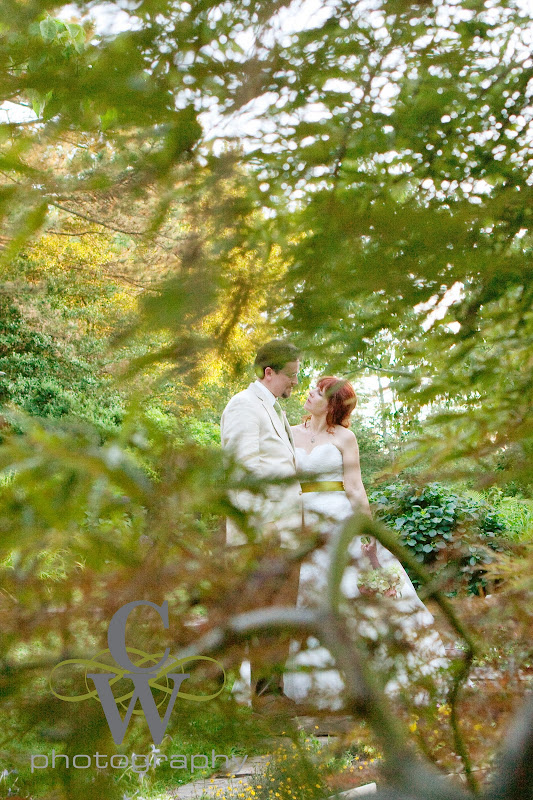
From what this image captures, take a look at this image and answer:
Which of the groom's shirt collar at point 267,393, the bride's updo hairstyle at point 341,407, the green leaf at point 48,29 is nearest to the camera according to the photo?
the green leaf at point 48,29

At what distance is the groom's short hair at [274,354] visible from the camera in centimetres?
78

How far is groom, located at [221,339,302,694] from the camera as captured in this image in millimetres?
631

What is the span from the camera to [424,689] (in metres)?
0.63

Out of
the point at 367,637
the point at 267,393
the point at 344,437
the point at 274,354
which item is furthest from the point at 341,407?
the point at 367,637

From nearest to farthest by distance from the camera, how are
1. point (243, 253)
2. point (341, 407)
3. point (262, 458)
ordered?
1. point (243, 253)
2. point (262, 458)
3. point (341, 407)

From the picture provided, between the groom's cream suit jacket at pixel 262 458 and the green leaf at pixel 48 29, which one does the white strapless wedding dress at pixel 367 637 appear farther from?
the green leaf at pixel 48 29

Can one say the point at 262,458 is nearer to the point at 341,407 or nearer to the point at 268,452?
the point at 268,452

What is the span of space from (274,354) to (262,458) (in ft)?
0.93

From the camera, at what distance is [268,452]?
1051 mm

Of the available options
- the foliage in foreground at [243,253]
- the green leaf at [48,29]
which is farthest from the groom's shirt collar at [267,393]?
the green leaf at [48,29]

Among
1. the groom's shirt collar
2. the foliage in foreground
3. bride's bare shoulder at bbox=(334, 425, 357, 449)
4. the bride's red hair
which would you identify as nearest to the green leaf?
the foliage in foreground

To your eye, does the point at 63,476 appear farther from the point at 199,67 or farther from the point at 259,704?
the point at 199,67

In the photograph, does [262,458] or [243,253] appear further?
[262,458]

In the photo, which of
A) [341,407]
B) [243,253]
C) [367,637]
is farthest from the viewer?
[341,407]
